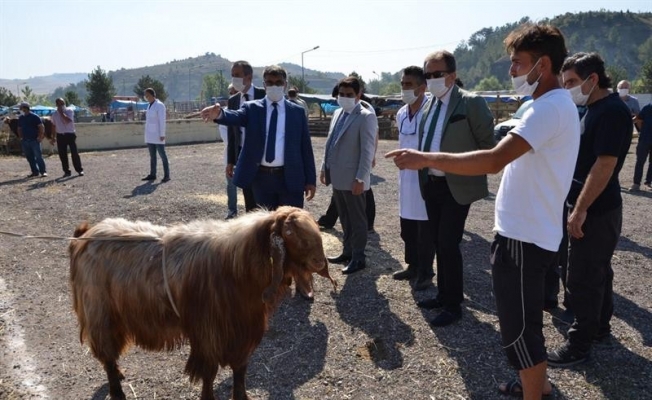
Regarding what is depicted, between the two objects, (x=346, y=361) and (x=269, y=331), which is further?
(x=269, y=331)

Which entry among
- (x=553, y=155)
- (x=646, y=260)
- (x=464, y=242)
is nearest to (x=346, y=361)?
(x=553, y=155)

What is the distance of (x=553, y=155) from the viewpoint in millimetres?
2619

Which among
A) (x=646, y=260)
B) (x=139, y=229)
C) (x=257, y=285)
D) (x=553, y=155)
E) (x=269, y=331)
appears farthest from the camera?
(x=646, y=260)

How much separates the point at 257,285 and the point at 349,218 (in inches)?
121

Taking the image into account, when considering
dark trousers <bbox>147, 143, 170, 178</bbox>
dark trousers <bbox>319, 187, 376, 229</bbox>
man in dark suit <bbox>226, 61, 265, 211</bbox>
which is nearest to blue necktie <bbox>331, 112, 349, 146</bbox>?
man in dark suit <bbox>226, 61, 265, 211</bbox>

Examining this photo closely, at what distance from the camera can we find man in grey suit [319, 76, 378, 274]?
574cm

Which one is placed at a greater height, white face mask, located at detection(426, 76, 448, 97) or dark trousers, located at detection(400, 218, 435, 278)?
white face mask, located at detection(426, 76, 448, 97)

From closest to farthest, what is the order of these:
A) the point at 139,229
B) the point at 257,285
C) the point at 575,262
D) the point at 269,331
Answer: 1. the point at 257,285
2. the point at 139,229
3. the point at 575,262
4. the point at 269,331

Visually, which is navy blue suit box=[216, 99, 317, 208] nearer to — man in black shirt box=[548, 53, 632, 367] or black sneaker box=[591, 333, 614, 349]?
man in black shirt box=[548, 53, 632, 367]

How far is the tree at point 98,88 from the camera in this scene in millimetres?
63688

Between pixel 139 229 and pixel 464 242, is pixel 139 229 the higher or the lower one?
the higher one

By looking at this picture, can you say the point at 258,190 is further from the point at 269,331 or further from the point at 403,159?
the point at 403,159

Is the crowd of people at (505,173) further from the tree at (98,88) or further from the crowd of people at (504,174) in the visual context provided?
the tree at (98,88)

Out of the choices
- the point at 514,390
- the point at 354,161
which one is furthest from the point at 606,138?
the point at 354,161
